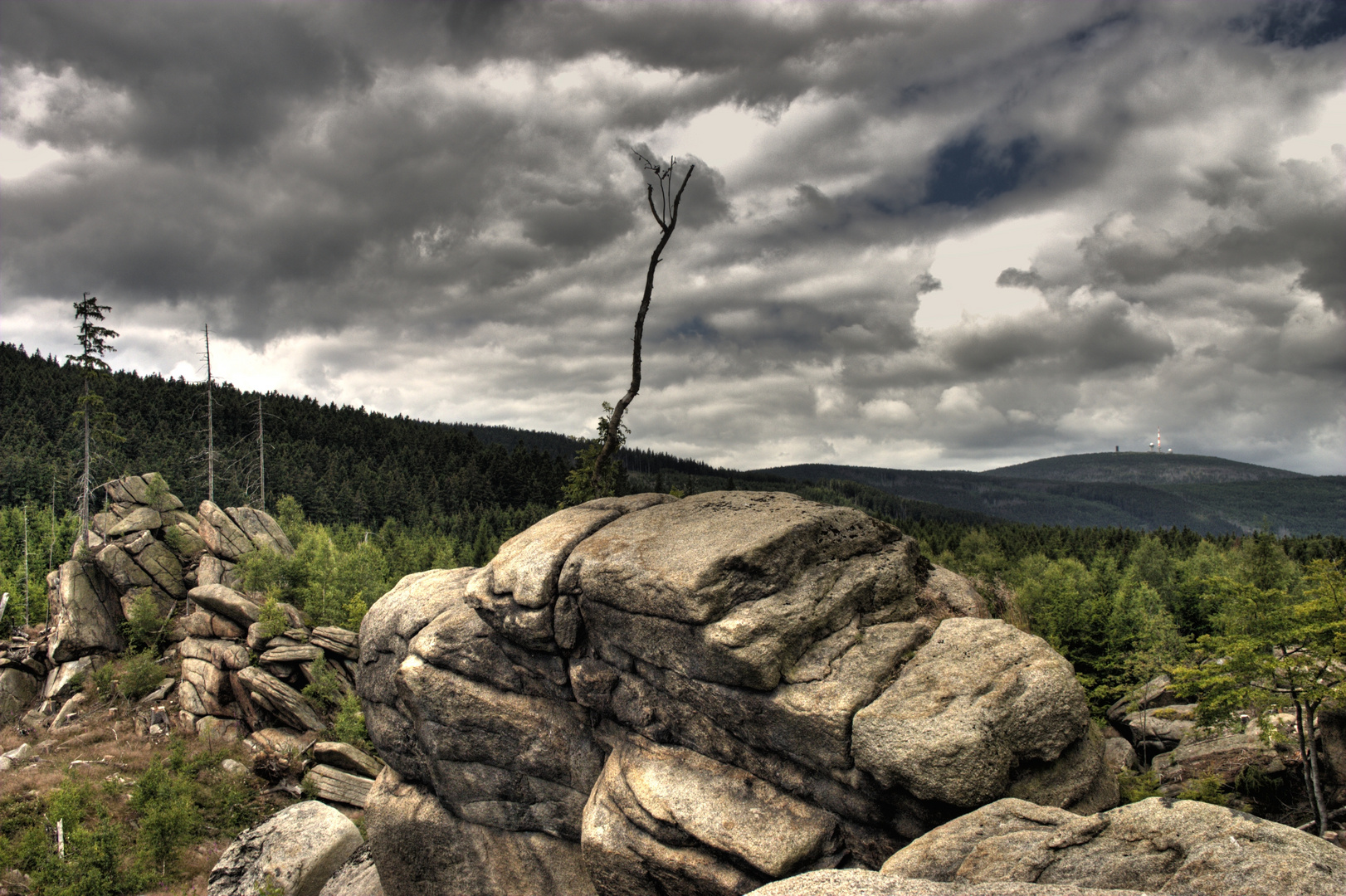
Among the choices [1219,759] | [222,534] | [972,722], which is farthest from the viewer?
[222,534]

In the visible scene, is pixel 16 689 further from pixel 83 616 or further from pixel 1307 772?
pixel 1307 772

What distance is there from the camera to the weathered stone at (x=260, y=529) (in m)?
62.7

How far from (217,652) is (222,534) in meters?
14.4

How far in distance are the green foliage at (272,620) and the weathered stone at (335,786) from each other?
12097 mm

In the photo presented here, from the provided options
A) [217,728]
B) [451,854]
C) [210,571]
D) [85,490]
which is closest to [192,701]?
[217,728]

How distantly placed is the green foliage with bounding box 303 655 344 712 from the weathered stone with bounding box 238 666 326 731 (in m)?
0.98

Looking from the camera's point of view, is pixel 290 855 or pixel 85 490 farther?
pixel 85 490

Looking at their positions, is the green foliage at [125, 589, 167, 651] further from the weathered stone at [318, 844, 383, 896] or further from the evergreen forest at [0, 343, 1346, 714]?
the weathered stone at [318, 844, 383, 896]

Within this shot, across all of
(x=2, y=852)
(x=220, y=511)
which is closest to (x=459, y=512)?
(x=220, y=511)

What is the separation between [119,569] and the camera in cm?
5669

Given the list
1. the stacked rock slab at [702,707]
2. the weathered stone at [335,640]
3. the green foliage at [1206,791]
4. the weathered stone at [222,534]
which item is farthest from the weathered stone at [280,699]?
the green foliage at [1206,791]

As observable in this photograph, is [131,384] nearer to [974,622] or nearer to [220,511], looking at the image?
[220,511]

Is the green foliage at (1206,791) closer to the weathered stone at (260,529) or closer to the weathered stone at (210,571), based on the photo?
the weathered stone at (260,529)

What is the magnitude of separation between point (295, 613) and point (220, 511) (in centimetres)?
1442
